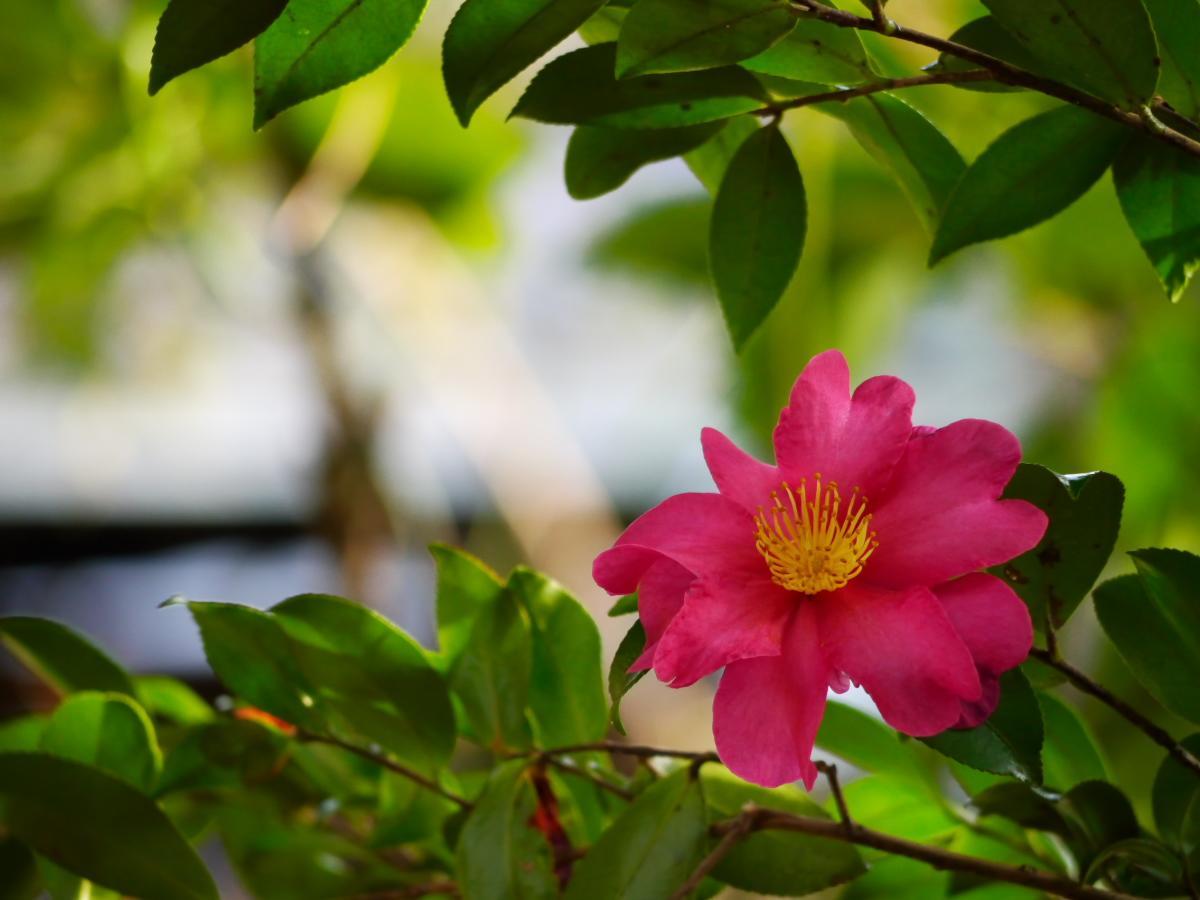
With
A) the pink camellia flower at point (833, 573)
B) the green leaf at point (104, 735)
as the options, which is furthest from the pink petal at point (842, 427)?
the green leaf at point (104, 735)

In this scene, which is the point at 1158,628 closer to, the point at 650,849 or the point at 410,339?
the point at 650,849

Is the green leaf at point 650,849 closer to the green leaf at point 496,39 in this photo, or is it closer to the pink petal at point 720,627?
the pink petal at point 720,627

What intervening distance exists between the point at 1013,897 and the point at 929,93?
45.9 inches

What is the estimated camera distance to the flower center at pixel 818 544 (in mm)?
263

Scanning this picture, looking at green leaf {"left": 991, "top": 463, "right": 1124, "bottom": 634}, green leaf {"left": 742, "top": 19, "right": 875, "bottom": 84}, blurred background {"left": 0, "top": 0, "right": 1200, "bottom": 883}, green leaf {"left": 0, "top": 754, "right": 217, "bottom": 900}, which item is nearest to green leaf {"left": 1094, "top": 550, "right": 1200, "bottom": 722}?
green leaf {"left": 991, "top": 463, "right": 1124, "bottom": 634}

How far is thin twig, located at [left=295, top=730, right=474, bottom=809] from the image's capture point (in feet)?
1.18

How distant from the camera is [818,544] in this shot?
26 cm

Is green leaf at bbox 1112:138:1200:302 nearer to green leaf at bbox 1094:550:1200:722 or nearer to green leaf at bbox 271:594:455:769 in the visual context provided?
green leaf at bbox 1094:550:1200:722

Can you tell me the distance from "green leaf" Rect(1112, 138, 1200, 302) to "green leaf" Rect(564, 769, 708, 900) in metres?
0.16

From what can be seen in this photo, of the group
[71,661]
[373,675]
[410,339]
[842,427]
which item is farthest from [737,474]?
[410,339]

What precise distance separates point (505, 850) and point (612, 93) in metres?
0.18

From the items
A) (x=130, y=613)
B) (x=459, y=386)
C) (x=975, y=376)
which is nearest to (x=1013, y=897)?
(x=459, y=386)

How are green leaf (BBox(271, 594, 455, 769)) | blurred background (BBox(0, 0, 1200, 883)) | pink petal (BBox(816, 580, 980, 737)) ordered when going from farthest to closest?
1. blurred background (BBox(0, 0, 1200, 883))
2. green leaf (BBox(271, 594, 455, 769))
3. pink petal (BBox(816, 580, 980, 737))

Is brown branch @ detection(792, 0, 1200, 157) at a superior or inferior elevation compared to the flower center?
superior
